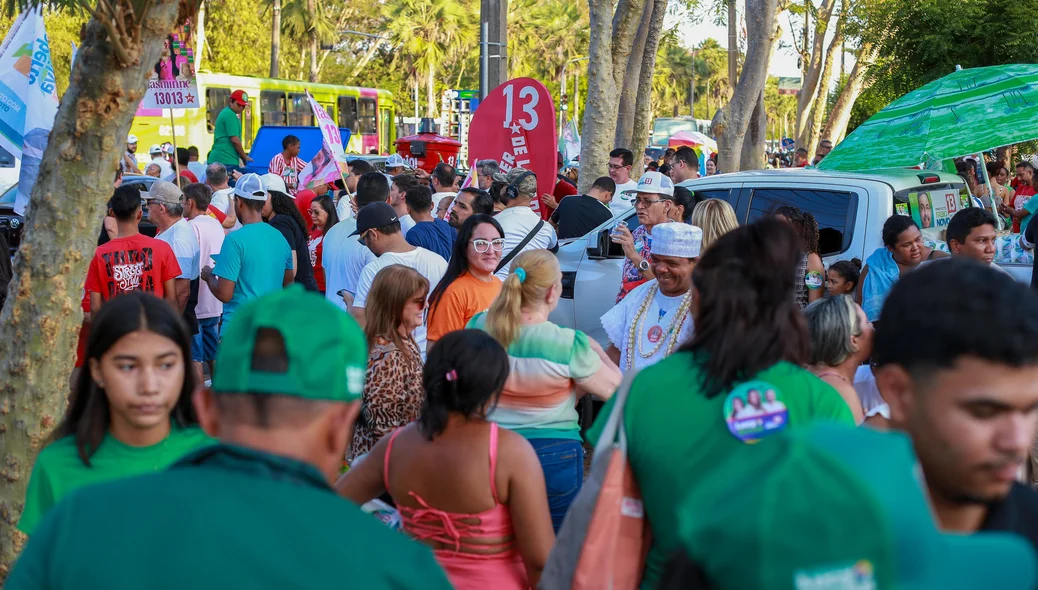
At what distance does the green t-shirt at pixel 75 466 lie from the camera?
9.39 feet

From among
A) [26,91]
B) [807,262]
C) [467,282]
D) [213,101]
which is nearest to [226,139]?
[26,91]

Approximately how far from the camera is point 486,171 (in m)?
10.1

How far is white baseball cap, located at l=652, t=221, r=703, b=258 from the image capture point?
4.54 m

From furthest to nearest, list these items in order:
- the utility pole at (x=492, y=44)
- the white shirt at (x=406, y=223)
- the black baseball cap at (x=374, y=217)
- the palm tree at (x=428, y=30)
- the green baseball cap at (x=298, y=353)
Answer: the palm tree at (x=428, y=30) → the utility pole at (x=492, y=44) → the white shirt at (x=406, y=223) → the black baseball cap at (x=374, y=217) → the green baseball cap at (x=298, y=353)

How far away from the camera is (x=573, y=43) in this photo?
260 ft

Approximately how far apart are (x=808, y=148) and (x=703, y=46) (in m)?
75.2

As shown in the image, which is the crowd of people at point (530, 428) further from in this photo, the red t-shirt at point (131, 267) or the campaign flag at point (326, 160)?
the campaign flag at point (326, 160)

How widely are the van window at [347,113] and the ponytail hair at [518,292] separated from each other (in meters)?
29.7

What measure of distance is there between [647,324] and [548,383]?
0.71 meters

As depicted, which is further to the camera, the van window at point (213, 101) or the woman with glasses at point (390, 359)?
the van window at point (213, 101)

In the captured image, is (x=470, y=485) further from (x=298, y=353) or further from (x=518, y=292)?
(x=298, y=353)

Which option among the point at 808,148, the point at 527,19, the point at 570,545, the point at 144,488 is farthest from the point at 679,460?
the point at 527,19

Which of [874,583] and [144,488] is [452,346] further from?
[874,583]

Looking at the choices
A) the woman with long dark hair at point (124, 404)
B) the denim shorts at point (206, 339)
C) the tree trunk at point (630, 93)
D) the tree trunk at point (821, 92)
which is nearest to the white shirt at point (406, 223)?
the denim shorts at point (206, 339)
